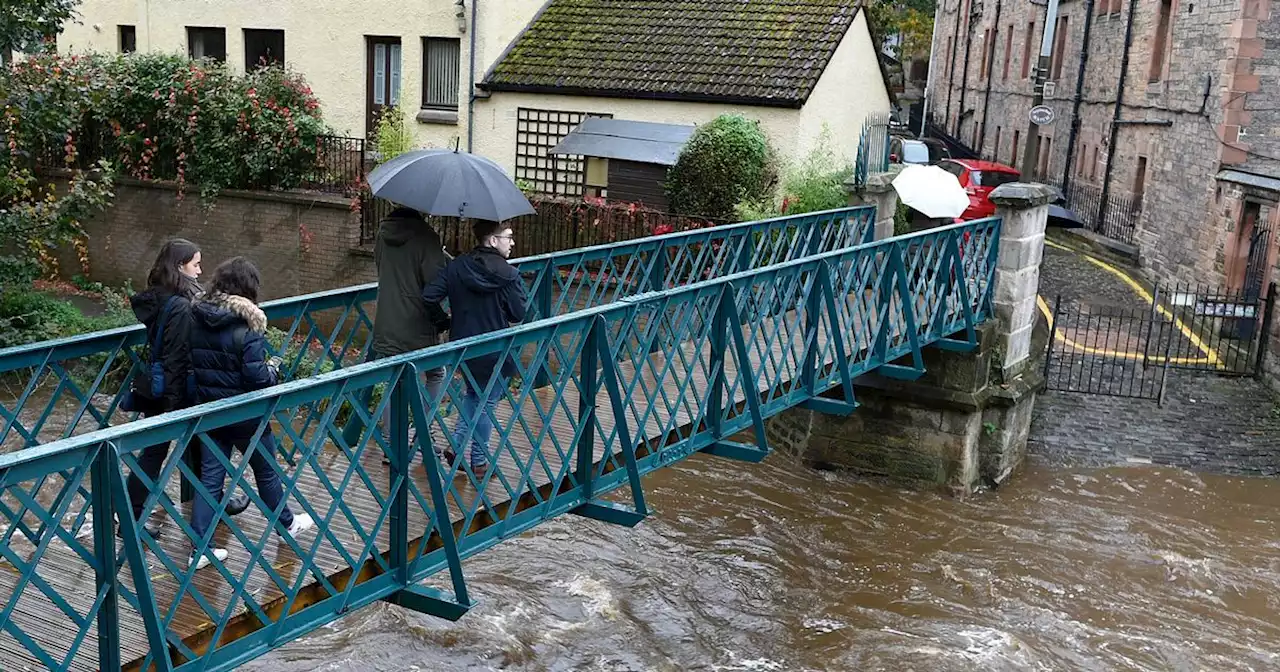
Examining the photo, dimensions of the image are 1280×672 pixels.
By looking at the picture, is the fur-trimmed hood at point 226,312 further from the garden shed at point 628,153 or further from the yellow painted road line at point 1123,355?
the yellow painted road line at point 1123,355

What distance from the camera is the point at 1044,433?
574 inches

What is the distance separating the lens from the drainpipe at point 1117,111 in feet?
80.0

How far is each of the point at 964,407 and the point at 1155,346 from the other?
19.0ft

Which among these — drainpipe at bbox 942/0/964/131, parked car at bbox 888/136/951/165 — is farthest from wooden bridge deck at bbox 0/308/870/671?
drainpipe at bbox 942/0/964/131

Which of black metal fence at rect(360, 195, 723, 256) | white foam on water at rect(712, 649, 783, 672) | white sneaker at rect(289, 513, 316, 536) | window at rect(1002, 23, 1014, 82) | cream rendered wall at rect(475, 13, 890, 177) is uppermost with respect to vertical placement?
window at rect(1002, 23, 1014, 82)

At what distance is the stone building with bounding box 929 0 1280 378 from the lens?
59.1 feet

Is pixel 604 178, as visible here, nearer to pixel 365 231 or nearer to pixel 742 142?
pixel 742 142

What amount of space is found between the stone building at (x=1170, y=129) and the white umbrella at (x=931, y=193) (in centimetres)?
536

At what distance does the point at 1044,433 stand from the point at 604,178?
275 inches

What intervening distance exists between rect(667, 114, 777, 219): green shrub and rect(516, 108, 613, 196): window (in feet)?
8.96

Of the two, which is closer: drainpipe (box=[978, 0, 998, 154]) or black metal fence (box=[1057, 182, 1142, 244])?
black metal fence (box=[1057, 182, 1142, 244])

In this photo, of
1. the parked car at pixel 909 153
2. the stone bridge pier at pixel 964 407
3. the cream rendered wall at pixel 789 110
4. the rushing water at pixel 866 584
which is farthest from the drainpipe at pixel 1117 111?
the rushing water at pixel 866 584

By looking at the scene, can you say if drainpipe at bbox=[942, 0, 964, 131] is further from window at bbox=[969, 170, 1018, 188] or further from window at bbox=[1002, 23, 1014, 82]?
window at bbox=[969, 170, 1018, 188]

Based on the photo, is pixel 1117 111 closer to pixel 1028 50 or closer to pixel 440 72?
pixel 1028 50
